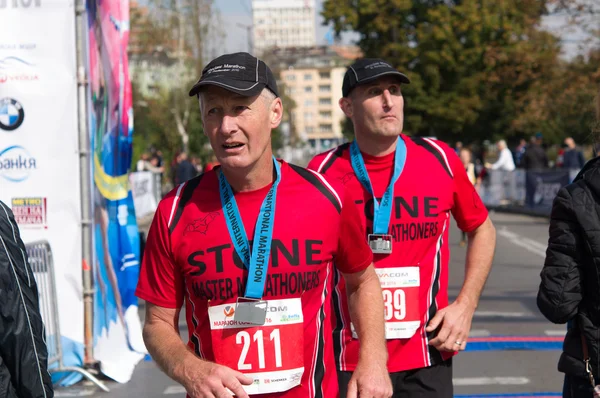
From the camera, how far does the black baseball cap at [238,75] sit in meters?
3.20

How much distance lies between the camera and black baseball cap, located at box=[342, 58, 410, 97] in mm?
4793

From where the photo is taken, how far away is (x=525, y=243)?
19312 mm

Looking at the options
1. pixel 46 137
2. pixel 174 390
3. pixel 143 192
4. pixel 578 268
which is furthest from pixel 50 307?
pixel 143 192

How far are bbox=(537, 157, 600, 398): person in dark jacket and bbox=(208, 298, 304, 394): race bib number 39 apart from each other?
104 cm

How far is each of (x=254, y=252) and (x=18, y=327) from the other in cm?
79

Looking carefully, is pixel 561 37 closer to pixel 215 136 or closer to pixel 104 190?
pixel 104 190

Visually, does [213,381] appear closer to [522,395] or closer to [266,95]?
[266,95]

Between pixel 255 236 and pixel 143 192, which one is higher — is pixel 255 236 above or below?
above

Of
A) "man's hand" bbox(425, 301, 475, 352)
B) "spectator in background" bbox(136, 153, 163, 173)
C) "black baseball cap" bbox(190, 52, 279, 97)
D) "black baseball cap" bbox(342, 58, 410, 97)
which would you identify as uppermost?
"black baseball cap" bbox(342, 58, 410, 97)

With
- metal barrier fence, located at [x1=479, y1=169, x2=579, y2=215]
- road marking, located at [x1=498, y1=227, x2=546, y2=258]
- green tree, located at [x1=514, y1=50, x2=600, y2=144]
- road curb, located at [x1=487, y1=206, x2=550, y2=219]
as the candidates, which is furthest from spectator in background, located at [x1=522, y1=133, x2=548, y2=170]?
road marking, located at [x1=498, y1=227, x2=546, y2=258]

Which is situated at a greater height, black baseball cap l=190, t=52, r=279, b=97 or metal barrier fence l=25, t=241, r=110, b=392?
black baseball cap l=190, t=52, r=279, b=97

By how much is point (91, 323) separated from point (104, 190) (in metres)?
1.15

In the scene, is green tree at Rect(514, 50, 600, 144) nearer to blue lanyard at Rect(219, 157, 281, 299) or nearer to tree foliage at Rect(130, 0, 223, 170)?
tree foliage at Rect(130, 0, 223, 170)

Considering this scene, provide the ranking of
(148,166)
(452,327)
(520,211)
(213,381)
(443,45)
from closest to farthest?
(213,381) < (452,327) < (520,211) < (148,166) < (443,45)
